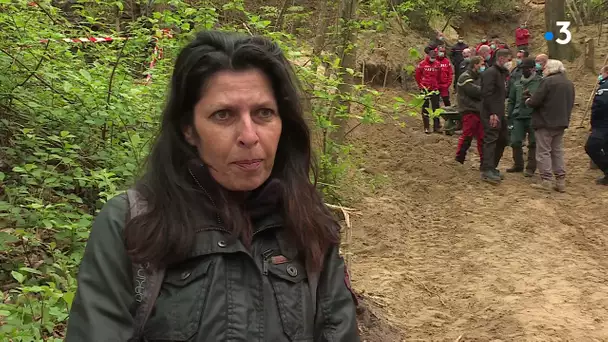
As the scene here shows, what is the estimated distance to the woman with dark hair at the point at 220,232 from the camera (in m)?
1.37

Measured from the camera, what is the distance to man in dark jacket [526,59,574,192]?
8336 millimetres

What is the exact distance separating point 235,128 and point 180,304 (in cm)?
54

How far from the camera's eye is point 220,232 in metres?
1.50

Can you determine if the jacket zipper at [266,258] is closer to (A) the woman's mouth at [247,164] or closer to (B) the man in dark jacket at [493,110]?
(A) the woman's mouth at [247,164]

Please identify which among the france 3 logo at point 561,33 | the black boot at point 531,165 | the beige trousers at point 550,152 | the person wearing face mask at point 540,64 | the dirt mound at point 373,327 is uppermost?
the france 3 logo at point 561,33

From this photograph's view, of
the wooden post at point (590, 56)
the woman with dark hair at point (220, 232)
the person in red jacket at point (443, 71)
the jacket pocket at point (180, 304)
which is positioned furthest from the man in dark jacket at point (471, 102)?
the wooden post at point (590, 56)

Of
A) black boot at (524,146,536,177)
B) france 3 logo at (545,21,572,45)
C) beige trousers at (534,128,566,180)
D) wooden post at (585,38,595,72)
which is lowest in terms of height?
black boot at (524,146,536,177)

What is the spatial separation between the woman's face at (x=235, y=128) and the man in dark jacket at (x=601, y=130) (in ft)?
28.5

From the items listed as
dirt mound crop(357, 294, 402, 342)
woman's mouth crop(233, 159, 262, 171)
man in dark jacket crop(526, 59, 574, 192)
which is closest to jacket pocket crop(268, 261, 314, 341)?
woman's mouth crop(233, 159, 262, 171)

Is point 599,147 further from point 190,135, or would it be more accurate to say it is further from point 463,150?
point 190,135

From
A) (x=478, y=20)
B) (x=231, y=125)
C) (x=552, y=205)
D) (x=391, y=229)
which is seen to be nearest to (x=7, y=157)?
(x=231, y=125)

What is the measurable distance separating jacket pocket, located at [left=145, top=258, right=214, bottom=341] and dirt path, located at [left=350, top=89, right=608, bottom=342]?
3.39 metres

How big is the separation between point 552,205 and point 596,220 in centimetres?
68

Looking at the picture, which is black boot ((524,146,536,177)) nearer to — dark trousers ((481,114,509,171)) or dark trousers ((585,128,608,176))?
dark trousers ((481,114,509,171))
